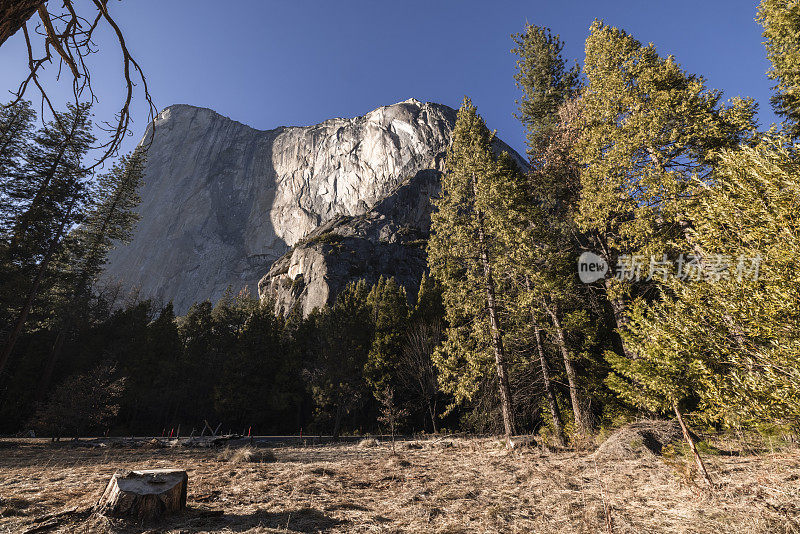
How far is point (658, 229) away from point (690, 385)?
6.29m

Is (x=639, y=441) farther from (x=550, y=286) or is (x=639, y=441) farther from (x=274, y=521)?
(x=274, y=521)

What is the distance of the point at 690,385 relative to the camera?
212 inches

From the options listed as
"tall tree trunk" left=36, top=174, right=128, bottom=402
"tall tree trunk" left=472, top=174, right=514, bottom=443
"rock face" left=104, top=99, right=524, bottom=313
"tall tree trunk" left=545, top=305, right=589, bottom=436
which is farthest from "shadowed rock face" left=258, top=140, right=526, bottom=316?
"tall tree trunk" left=545, top=305, right=589, bottom=436

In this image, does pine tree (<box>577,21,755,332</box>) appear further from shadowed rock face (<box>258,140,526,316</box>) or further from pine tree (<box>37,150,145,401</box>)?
shadowed rock face (<box>258,140,526,316</box>)

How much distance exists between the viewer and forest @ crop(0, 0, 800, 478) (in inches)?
198

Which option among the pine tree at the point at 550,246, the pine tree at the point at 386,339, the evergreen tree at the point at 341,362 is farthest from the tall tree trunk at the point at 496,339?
the evergreen tree at the point at 341,362

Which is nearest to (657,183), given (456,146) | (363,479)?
(456,146)

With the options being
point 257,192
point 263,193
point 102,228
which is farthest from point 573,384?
point 257,192

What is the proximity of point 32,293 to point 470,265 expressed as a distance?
65.3ft

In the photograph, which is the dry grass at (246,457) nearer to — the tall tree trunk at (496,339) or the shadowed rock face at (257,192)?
the tall tree trunk at (496,339)

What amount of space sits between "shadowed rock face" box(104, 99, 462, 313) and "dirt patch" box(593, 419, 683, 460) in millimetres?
76470

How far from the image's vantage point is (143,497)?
3.95 metres

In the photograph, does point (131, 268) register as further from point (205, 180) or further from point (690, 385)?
point (690, 385)

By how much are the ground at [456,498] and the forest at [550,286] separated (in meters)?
1.05
